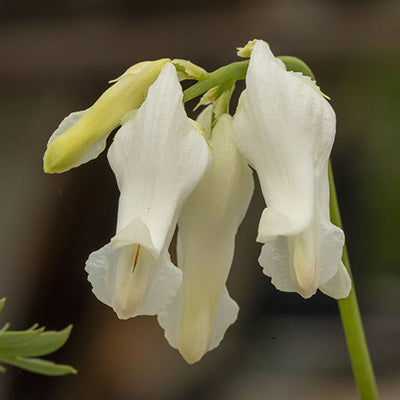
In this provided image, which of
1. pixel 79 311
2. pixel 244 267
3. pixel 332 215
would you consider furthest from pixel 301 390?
pixel 332 215

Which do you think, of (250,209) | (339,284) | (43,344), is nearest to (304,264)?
(339,284)

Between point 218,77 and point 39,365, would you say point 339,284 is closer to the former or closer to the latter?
point 218,77

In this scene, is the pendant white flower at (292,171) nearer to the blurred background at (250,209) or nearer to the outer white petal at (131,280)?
the outer white petal at (131,280)

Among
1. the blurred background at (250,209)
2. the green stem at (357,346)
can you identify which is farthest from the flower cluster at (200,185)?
the blurred background at (250,209)

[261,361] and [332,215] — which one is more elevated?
[332,215]

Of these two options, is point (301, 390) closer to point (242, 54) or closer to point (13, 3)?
point (13, 3)

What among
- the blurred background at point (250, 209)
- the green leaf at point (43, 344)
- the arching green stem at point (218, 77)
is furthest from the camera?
the blurred background at point (250, 209)
